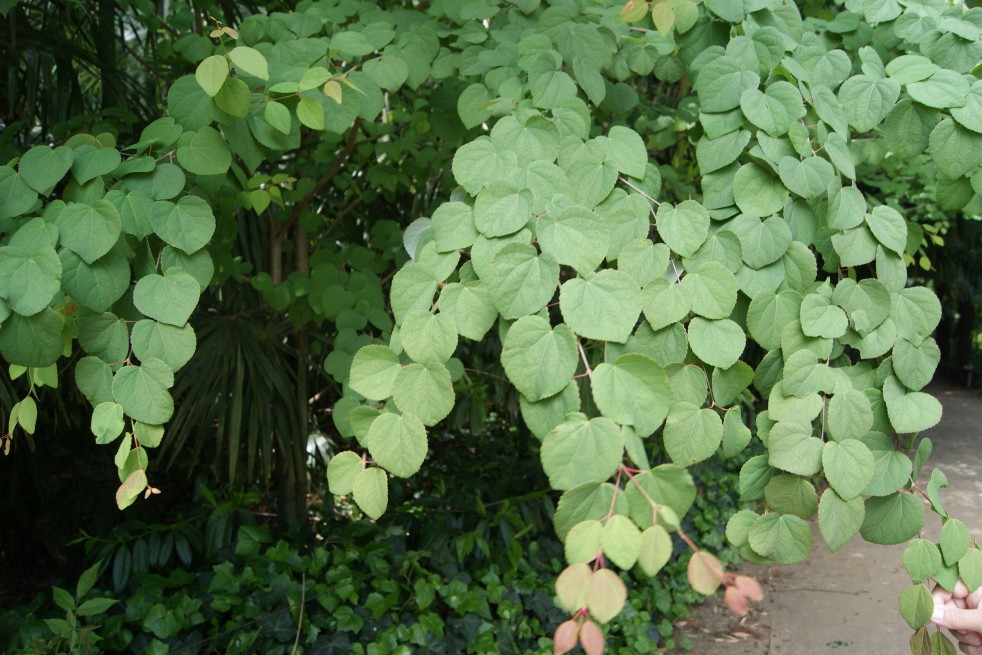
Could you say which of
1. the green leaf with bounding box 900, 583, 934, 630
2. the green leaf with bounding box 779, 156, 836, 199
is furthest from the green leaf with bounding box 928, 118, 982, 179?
the green leaf with bounding box 900, 583, 934, 630

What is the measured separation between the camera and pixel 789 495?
1.04 metres

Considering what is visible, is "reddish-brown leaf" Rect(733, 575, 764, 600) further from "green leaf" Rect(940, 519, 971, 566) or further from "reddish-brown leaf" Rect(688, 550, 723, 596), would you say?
"green leaf" Rect(940, 519, 971, 566)

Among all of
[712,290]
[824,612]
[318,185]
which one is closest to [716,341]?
[712,290]

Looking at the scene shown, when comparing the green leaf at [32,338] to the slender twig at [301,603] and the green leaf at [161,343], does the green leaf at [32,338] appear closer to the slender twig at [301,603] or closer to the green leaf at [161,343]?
the green leaf at [161,343]

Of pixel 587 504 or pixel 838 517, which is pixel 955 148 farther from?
pixel 587 504

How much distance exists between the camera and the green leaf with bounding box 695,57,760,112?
49.6 inches

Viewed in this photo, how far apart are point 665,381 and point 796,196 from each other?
0.52 meters

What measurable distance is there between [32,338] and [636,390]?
77cm

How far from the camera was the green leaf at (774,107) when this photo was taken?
1208 millimetres

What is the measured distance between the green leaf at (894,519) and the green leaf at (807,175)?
436 mm

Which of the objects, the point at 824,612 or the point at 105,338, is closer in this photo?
the point at 105,338

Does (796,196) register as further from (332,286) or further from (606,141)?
(332,286)

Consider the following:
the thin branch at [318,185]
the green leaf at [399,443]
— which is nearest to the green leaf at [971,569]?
the green leaf at [399,443]

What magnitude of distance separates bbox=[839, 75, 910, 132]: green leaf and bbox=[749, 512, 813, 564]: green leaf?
0.64 meters
